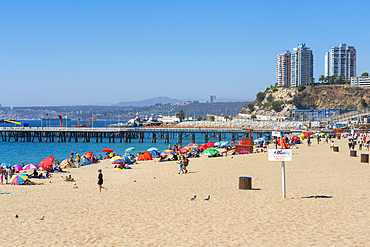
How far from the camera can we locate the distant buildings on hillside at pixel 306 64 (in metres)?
169

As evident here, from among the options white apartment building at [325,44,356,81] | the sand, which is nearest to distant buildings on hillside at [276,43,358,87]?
white apartment building at [325,44,356,81]

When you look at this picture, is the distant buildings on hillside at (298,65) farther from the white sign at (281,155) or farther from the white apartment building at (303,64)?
the white sign at (281,155)

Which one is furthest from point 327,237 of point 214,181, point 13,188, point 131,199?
point 13,188

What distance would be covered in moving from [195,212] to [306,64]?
16991cm

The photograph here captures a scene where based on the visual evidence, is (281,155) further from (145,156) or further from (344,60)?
(344,60)

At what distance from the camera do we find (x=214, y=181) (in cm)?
1708

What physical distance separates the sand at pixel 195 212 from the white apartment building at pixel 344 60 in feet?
572

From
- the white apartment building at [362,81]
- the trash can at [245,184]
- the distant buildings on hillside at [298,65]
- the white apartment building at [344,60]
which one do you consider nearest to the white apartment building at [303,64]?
the distant buildings on hillside at [298,65]

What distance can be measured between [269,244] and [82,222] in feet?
17.5

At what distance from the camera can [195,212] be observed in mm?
10992

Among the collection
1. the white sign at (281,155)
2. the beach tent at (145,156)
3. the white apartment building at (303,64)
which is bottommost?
the beach tent at (145,156)

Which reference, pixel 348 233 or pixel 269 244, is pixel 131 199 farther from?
pixel 348 233

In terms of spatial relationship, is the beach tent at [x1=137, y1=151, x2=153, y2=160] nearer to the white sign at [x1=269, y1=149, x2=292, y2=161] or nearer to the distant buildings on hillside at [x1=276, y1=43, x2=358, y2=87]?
the white sign at [x1=269, y1=149, x2=292, y2=161]

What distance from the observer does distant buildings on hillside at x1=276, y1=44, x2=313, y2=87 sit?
16812 centimetres
